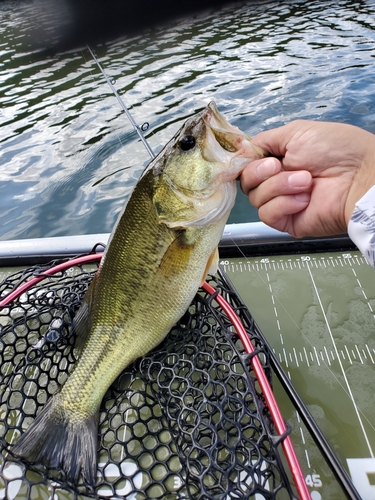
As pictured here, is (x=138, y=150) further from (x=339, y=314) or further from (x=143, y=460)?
(x=143, y=460)

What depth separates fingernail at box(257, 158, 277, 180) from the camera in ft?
6.00

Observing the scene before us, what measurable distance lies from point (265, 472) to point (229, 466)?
16 centimetres

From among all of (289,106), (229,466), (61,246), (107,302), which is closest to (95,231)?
(61,246)

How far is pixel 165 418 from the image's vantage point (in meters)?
1.90

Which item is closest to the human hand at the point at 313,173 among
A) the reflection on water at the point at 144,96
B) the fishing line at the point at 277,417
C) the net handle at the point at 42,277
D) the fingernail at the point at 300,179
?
the fingernail at the point at 300,179

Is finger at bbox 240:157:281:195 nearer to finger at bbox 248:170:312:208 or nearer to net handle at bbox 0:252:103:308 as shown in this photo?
finger at bbox 248:170:312:208

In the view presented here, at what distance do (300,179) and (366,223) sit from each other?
0.36 m

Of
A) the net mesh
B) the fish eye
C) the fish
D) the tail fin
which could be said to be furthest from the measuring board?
the fish eye

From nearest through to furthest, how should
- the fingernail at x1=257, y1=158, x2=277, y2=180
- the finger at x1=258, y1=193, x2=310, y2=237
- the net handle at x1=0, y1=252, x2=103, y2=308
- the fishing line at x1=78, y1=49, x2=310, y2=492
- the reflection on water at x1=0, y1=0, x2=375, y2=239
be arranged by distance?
the fishing line at x1=78, y1=49, x2=310, y2=492 < the fingernail at x1=257, y1=158, x2=277, y2=180 < the finger at x1=258, y1=193, x2=310, y2=237 < the net handle at x1=0, y1=252, x2=103, y2=308 < the reflection on water at x1=0, y1=0, x2=375, y2=239

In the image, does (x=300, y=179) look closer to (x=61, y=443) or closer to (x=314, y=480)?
(x=314, y=480)

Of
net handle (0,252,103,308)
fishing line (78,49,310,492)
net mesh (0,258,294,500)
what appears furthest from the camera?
net handle (0,252,103,308)

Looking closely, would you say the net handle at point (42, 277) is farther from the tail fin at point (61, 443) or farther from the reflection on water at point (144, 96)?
the reflection on water at point (144, 96)

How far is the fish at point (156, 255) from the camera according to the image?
6.41 feet

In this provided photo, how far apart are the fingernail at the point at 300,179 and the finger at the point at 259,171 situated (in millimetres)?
84
